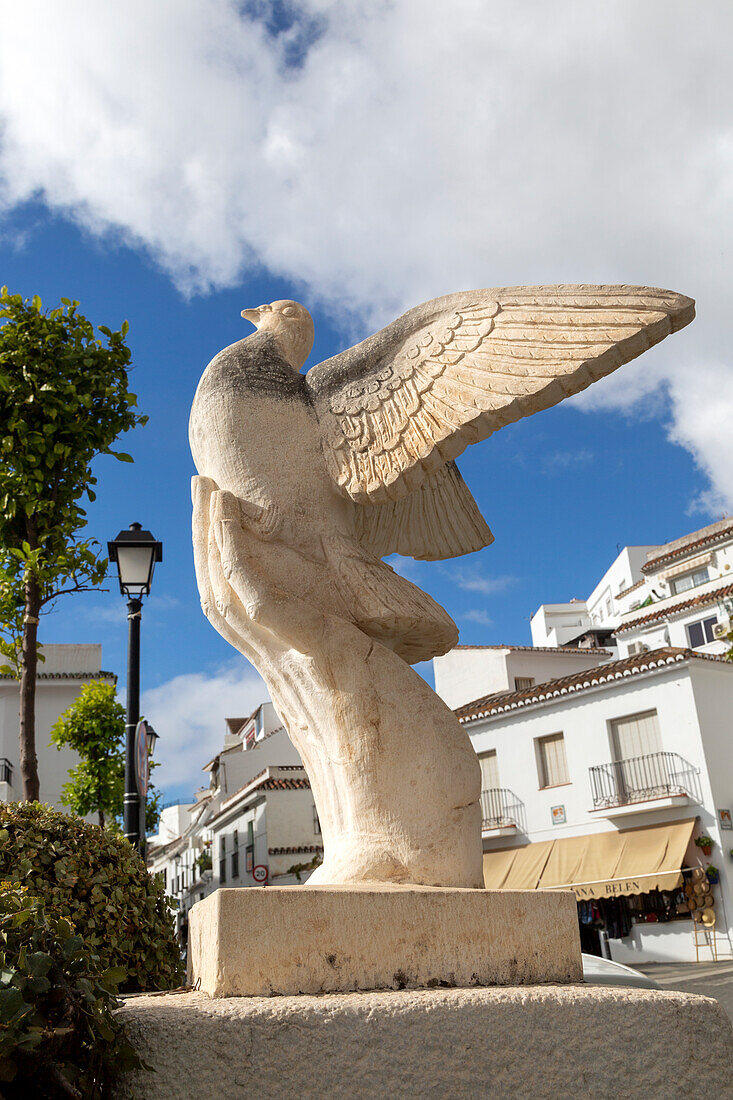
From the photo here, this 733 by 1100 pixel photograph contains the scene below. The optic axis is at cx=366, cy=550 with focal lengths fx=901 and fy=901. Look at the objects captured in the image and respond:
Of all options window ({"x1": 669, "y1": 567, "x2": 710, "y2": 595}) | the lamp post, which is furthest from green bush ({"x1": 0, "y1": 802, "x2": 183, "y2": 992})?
window ({"x1": 669, "y1": 567, "x2": 710, "y2": 595})

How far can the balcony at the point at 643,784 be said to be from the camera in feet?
62.1

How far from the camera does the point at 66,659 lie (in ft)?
91.8

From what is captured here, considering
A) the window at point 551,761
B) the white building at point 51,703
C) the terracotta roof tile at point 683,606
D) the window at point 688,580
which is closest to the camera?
the window at point 551,761

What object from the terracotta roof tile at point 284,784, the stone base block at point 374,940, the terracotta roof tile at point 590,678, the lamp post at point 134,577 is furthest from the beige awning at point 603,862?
the stone base block at point 374,940

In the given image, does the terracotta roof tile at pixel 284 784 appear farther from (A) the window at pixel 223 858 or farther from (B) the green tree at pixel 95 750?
(B) the green tree at pixel 95 750

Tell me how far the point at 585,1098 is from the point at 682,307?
7.78ft

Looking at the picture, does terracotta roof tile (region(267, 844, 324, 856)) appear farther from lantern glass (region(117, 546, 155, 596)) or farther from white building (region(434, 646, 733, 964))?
lantern glass (region(117, 546, 155, 596))

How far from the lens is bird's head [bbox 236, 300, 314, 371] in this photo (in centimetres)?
381

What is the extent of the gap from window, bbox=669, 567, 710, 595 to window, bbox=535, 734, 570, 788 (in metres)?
15.0

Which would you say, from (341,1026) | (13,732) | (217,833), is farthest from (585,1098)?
(217,833)

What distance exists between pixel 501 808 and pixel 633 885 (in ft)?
14.3

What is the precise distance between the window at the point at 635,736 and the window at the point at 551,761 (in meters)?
1.36

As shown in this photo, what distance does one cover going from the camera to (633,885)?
60.4ft

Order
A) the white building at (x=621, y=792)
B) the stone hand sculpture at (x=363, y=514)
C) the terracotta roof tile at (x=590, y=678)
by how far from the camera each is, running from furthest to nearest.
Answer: the terracotta roof tile at (x=590, y=678) → the white building at (x=621, y=792) → the stone hand sculpture at (x=363, y=514)
